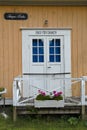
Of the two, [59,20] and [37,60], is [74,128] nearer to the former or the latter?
[37,60]

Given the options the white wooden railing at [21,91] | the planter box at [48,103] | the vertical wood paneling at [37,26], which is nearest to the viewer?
the planter box at [48,103]

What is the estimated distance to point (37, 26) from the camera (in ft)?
37.9

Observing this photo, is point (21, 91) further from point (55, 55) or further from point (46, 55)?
point (55, 55)

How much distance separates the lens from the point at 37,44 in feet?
38.0

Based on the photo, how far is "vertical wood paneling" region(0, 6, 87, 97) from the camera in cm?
1151

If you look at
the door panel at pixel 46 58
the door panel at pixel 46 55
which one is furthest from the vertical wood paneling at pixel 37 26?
the door panel at pixel 46 55

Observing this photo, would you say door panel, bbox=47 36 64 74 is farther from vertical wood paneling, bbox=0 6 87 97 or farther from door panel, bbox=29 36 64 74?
vertical wood paneling, bbox=0 6 87 97

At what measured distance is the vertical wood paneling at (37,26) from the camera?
1151 centimetres

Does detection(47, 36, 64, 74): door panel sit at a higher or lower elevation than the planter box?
higher

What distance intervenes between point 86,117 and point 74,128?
0.88 meters

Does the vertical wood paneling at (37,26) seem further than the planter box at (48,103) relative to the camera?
Yes

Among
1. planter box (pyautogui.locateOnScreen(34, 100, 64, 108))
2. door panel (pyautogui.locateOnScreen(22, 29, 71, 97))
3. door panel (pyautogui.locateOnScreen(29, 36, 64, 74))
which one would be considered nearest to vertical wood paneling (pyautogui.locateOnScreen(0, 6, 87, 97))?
door panel (pyautogui.locateOnScreen(22, 29, 71, 97))

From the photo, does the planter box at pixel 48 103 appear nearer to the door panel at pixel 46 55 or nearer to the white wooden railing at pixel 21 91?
the white wooden railing at pixel 21 91

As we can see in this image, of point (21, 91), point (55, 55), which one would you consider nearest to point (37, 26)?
point (55, 55)
